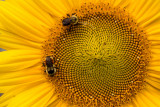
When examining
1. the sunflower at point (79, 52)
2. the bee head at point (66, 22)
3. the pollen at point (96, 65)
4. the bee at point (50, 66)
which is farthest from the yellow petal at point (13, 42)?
the bee head at point (66, 22)

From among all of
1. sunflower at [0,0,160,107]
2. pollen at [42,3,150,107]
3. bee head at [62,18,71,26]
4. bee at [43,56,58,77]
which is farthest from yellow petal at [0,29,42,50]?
bee head at [62,18,71,26]

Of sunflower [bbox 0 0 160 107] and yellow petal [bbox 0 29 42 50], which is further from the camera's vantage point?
yellow petal [bbox 0 29 42 50]

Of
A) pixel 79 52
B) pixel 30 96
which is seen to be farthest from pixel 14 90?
pixel 79 52

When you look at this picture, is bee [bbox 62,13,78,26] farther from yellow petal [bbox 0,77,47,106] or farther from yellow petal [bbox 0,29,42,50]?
yellow petal [bbox 0,77,47,106]

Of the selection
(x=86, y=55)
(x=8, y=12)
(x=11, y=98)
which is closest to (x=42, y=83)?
(x=11, y=98)

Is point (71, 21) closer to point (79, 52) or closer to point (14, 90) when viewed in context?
point (79, 52)

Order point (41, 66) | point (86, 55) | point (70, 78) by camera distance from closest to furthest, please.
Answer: point (86, 55) < point (70, 78) < point (41, 66)

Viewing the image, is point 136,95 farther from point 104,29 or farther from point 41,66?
point 41,66
